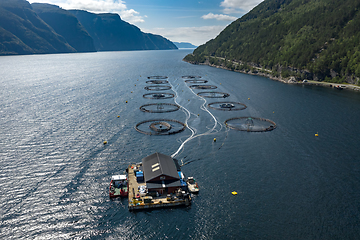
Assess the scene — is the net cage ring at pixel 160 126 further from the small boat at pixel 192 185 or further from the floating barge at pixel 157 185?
the small boat at pixel 192 185

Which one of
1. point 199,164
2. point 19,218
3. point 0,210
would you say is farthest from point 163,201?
point 0,210

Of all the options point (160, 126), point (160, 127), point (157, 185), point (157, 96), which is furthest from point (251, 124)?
point (157, 96)

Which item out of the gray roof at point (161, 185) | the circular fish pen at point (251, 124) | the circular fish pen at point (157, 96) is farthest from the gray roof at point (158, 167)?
the circular fish pen at point (157, 96)

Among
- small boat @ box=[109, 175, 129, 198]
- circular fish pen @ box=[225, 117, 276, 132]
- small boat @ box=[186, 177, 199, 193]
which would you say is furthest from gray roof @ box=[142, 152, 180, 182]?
circular fish pen @ box=[225, 117, 276, 132]

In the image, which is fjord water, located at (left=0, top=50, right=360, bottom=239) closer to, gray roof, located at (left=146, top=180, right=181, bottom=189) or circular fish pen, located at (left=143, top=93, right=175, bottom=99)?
gray roof, located at (left=146, top=180, right=181, bottom=189)

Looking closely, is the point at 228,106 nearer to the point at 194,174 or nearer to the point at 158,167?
the point at 194,174

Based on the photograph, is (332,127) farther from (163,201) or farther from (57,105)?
(57,105)

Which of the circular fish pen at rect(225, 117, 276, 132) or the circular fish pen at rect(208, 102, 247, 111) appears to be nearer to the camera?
the circular fish pen at rect(225, 117, 276, 132)
